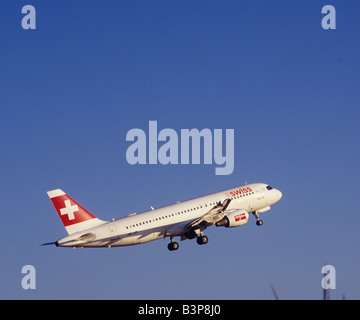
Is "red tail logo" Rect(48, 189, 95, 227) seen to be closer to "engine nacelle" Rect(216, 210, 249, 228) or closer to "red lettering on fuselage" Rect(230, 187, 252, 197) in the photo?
"engine nacelle" Rect(216, 210, 249, 228)

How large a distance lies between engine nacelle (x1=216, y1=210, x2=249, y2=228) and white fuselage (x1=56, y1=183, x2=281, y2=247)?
1780mm

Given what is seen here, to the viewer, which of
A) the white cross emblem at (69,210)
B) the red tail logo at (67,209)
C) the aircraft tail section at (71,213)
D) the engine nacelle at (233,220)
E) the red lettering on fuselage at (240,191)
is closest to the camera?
the aircraft tail section at (71,213)

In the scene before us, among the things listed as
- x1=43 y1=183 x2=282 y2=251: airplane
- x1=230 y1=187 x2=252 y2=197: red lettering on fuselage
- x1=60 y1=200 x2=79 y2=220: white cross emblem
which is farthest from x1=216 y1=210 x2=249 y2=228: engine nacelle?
x1=60 y1=200 x2=79 y2=220: white cross emblem

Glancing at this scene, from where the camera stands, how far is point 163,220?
97875 millimetres

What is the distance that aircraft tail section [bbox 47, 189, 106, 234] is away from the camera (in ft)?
309

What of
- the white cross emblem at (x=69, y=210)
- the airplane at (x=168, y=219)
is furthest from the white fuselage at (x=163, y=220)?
the white cross emblem at (x=69, y=210)

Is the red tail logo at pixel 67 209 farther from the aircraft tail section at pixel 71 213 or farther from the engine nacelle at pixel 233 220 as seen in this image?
the engine nacelle at pixel 233 220

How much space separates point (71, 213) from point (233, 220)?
20.0 metres

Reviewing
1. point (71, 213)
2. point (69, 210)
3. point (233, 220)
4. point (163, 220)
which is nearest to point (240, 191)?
point (233, 220)

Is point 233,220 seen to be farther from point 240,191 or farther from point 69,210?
point 69,210

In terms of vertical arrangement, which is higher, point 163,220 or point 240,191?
point 240,191

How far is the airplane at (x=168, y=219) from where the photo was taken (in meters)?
93.6
